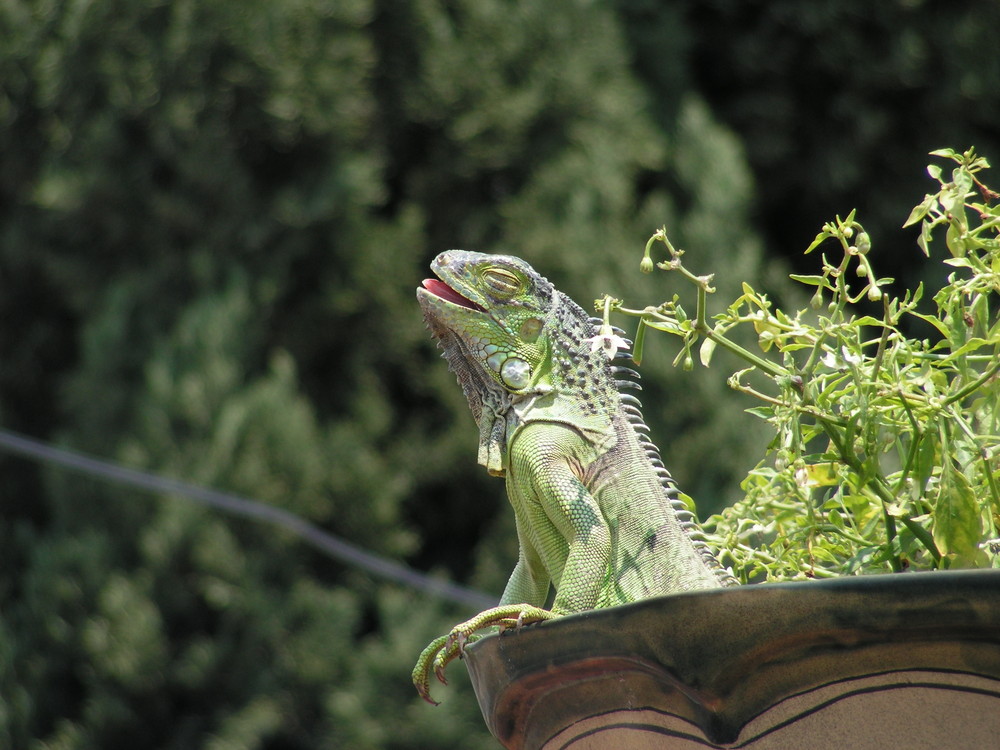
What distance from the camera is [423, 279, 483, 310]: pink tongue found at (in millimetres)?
1670

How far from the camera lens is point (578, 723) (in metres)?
1.05

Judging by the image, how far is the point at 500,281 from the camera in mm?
1659

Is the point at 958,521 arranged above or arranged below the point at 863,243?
below

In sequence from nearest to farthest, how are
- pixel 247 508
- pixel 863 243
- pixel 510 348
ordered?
pixel 863 243 → pixel 510 348 → pixel 247 508

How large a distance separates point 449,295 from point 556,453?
319 mm

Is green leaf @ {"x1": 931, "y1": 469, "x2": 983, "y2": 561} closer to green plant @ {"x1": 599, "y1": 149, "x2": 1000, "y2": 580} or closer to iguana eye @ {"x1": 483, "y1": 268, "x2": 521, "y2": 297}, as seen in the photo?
green plant @ {"x1": 599, "y1": 149, "x2": 1000, "y2": 580}

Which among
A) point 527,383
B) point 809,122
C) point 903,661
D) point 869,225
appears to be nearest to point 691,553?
point 527,383

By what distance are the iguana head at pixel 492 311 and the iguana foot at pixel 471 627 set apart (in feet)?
1.28

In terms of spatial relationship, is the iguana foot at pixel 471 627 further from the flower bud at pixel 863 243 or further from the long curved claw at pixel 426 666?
the flower bud at pixel 863 243

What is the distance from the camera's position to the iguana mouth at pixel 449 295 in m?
1.67

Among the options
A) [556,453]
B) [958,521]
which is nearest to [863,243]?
[958,521]

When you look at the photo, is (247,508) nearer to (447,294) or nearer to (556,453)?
(447,294)

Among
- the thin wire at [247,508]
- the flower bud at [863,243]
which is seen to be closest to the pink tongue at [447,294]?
the flower bud at [863,243]

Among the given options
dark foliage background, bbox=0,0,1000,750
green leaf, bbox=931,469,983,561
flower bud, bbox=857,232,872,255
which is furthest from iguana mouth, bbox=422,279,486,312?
dark foliage background, bbox=0,0,1000,750
